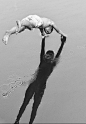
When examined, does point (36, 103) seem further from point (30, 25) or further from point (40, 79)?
point (30, 25)

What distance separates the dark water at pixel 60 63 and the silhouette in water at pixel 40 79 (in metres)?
0.04

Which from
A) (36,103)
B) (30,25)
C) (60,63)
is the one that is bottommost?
(36,103)

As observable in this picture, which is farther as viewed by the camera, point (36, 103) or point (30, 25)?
point (30, 25)

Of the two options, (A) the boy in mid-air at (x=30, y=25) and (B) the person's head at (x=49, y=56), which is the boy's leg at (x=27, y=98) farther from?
(A) the boy in mid-air at (x=30, y=25)

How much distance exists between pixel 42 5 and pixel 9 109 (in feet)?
7.41

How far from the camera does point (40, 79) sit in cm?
243

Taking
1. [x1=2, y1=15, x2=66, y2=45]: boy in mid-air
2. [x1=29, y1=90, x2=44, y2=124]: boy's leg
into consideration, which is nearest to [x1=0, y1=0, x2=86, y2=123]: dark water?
[x1=29, y1=90, x2=44, y2=124]: boy's leg

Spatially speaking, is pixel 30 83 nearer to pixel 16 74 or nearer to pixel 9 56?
pixel 16 74

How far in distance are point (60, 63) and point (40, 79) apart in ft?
1.22

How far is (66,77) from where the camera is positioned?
8.07ft

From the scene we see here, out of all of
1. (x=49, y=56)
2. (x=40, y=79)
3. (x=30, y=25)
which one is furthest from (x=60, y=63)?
(x=30, y=25)

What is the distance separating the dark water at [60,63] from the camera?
6.85 ft

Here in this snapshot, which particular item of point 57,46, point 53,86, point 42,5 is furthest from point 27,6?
point 53,86

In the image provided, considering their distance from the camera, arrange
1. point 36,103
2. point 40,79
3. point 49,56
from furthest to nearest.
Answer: point 49,56 < point 40,79 < point 36,103
